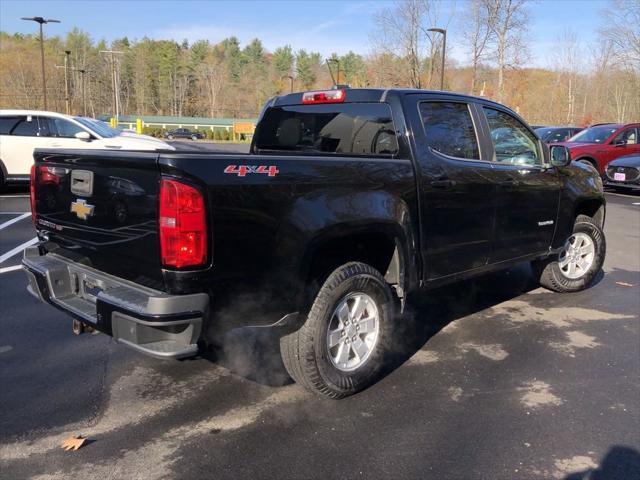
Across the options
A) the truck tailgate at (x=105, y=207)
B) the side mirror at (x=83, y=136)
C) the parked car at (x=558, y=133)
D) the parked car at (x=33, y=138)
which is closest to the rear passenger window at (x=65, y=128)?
the parked car at (x=33, y=138)

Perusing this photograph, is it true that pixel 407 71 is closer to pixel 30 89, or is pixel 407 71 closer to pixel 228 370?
pixel 228 370

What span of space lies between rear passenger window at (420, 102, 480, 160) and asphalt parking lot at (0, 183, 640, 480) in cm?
154

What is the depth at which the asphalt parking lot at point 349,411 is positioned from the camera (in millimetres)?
2811

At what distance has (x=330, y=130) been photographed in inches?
169

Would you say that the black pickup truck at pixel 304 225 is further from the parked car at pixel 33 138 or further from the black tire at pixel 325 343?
the parked car at pixel 33 138

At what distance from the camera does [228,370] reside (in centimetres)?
391

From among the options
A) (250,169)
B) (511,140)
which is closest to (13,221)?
(250,169)

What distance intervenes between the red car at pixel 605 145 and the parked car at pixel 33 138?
1193cm

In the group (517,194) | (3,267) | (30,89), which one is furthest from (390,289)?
(30,89)

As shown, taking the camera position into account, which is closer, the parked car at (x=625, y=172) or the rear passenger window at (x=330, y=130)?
the rear passenger window at (x=330, y=130)

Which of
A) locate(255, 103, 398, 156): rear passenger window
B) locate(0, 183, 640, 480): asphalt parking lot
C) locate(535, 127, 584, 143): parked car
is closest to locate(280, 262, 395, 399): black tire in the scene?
locate(0, 183, 640, 480): asphalt parking lot

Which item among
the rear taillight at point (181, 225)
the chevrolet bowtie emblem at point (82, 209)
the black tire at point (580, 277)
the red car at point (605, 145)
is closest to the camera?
the rear taillight at point (181, 225)

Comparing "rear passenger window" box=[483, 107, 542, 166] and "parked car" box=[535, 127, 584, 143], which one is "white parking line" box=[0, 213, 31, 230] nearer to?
"rear passenger window" box=[483, 107, 542, 166]

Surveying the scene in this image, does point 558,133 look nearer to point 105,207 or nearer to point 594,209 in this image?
point 594,209
